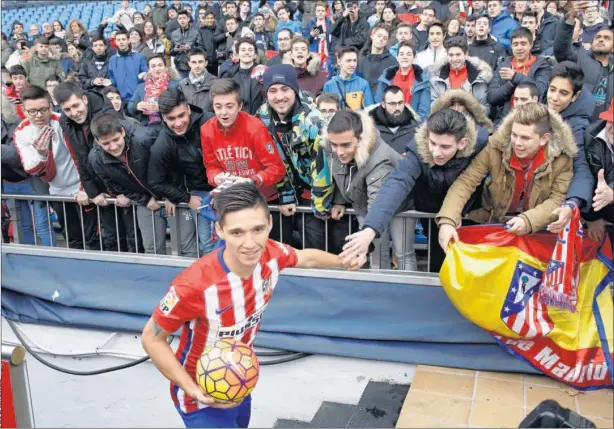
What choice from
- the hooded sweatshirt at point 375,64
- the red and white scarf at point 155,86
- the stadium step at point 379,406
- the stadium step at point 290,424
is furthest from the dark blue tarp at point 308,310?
the hooded sweatshirt at point 375,64

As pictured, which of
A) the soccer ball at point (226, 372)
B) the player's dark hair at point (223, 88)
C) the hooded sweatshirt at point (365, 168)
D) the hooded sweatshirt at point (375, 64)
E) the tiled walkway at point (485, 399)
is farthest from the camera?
the hooded sweatshirt at point (375, 64)

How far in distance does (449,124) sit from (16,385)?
115 inches

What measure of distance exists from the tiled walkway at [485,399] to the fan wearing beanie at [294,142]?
1484 millimetres

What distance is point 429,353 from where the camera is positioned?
4.64m

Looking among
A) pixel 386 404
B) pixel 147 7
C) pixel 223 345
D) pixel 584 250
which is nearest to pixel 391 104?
pixel 584 250

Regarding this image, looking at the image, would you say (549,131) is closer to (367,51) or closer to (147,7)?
(367,51)

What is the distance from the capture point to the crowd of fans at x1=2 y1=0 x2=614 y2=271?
4.08 meters

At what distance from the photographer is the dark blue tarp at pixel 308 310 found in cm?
458

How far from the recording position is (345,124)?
443 centimetres

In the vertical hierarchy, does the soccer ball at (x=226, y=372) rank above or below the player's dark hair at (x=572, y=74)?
below

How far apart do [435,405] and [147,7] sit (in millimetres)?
13997

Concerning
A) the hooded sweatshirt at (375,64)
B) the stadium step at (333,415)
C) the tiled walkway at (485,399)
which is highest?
the hooded sweatshirt at (375,64)

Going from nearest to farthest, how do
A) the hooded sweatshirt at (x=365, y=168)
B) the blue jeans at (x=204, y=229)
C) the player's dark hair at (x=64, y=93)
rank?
the hooded sweatshirt at (x=365, y=168), the blue jeans at (x=204, y=229), the player's dark hair at (x=64, y=93)

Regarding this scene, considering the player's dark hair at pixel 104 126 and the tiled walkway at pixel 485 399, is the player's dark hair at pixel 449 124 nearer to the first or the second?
the tiled walkway at pixel 485 399
